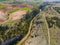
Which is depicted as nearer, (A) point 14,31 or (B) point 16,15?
(A) point 14,31

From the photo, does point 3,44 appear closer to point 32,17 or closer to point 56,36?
point 56,36

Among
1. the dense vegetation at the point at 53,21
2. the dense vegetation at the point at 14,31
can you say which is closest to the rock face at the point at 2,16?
the dense vegetation at the point at 14,31

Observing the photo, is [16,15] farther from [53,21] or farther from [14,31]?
[14,31]

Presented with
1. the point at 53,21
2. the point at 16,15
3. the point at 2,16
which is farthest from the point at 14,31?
the point at 2,16

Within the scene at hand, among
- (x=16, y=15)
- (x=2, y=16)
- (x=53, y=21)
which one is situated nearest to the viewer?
(x=53, y=21)

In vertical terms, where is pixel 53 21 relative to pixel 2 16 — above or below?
below

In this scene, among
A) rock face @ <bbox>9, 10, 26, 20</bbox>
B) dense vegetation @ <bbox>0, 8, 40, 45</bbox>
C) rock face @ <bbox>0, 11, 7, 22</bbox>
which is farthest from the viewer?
rock face @ <bbox>9, 10, 26, 20</bbox>

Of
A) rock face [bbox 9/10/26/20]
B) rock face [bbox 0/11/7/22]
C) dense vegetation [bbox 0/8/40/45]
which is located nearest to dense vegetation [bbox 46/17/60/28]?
dense vegetation [bbox 0/8/40/45]

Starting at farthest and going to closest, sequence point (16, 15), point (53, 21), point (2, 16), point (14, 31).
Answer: point (2, 16)
point (16, 15)
point (53, 21)
point (14, 31)

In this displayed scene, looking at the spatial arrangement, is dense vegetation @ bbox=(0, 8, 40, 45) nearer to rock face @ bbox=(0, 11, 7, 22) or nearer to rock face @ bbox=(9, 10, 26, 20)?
rock face @ bbox=(9, 10, 26, 20)

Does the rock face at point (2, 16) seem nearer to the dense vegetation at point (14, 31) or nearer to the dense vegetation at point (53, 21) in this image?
the dense vegetation at point (14, 31)

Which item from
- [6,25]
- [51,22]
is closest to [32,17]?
[51,22]
